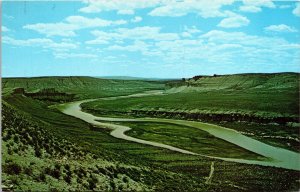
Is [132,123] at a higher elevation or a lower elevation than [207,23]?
lower

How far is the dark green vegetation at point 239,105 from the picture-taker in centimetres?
1423

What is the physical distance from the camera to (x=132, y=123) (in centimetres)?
1408

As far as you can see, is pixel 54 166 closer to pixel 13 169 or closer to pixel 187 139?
pixel 13 169

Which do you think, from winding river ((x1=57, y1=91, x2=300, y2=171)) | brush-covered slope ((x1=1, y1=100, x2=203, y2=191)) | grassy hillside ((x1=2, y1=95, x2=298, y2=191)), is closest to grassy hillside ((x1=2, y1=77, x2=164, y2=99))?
winding river ((x1=57, y1=91, x2=300, y2=171))

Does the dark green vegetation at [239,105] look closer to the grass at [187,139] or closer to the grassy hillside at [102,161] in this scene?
the grass at [187,139]

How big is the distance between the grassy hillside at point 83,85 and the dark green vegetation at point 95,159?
0.03 meters

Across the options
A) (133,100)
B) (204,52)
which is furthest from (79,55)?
(204,52)

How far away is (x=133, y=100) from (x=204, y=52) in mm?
2492

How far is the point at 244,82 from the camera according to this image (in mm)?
14570

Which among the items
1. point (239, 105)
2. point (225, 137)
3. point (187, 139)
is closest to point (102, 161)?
point (187, 139)

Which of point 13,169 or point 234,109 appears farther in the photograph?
point 234,109

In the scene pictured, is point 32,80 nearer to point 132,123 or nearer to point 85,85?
point 85,85

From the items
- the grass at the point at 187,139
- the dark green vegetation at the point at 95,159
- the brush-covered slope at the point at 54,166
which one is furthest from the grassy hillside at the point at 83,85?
the grass at the point at 187,139

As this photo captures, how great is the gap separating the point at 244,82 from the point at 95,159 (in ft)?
16.3
